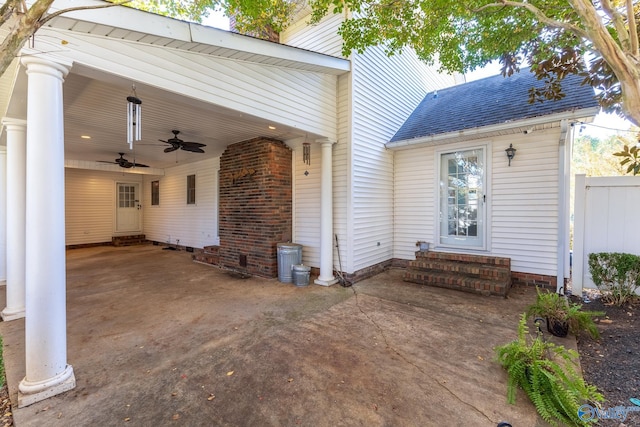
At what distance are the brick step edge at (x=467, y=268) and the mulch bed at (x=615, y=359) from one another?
132 cm

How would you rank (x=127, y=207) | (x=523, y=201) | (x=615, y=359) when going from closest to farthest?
(x=615, y=359), (x=523, y=201), (x=127, y=207)

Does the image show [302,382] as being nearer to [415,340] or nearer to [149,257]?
[415,340]

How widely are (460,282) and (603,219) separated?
92.6 inches

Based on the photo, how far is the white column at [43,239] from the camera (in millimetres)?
2168

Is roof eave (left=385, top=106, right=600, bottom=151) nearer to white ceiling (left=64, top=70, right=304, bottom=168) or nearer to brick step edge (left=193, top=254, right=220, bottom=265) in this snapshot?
white ceiling (left=64, top=70, right=304, bottom=168)

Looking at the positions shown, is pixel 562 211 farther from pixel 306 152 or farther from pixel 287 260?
pixel 287 260

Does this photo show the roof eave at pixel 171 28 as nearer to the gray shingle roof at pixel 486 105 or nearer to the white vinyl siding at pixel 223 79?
the white vinyl siding at pixel 223 79

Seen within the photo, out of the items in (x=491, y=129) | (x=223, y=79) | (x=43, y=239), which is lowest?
(x=43, y=239)

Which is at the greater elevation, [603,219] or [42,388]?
[603,219]

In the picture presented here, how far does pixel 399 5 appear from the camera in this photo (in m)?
4.23

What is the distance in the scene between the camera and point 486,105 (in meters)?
6.05

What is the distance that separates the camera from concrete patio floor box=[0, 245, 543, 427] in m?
2.03

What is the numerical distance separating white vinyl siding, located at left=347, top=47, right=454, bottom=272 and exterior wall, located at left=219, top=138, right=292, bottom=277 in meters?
1.61

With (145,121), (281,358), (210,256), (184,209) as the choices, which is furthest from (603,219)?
(184,209)
